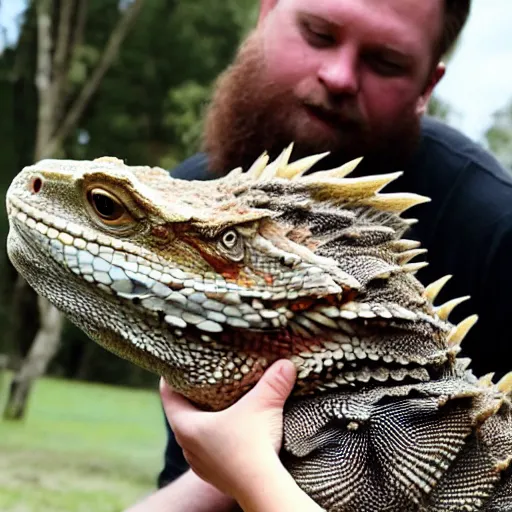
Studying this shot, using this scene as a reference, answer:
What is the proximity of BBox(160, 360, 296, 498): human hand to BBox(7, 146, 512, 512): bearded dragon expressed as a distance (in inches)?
1.4

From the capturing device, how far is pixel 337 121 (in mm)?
2373

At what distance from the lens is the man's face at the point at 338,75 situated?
224 centimetres

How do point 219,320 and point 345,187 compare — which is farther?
point 345,187

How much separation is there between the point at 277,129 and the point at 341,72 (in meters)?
0.41

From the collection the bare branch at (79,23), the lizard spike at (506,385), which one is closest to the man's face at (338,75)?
the lizard spike at (506,385)

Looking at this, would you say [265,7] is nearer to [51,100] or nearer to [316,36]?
[316,36]

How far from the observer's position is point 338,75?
2.23 m

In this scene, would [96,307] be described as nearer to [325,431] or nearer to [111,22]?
[325,431]

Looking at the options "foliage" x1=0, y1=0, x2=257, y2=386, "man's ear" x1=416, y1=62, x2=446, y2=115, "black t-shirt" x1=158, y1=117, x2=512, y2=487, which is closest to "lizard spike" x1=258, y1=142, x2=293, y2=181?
"black t-shirt" x1=158, y1=117, x2=512, y2=487

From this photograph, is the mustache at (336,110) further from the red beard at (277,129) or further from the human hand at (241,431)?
the human hand at (241,431)

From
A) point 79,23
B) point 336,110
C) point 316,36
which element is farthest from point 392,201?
point 79,23

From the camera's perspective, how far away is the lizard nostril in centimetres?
150

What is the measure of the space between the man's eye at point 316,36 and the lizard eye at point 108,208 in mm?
1137

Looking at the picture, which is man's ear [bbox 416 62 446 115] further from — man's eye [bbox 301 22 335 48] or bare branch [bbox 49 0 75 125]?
bare branch [bbox 49 0 75 125]
